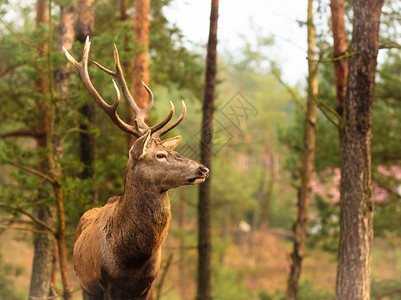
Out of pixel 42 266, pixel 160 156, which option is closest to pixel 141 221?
pixel 160 156

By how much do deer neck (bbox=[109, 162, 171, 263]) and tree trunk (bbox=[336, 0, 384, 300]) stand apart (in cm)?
318

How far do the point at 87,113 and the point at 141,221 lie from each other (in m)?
5.02

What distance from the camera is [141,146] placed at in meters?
4.00

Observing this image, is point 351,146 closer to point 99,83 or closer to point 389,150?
point 99,83

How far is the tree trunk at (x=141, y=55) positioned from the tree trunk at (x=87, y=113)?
2.64 feet

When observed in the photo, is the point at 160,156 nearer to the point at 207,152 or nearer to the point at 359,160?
the point at 359,160

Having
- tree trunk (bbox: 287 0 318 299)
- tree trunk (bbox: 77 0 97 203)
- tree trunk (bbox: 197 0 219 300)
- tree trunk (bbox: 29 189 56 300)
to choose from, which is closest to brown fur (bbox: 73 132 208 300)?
tree trunk (bbox: 197 0 219 300)

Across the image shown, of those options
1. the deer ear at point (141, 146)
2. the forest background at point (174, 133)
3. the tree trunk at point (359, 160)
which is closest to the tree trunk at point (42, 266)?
the forest background at point (174, 133)

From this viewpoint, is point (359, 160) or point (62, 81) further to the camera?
point (62, 81)

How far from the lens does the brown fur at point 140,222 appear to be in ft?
13.1

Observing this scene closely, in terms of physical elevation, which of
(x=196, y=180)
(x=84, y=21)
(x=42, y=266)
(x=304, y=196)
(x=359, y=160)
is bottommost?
(x=42, y=266)

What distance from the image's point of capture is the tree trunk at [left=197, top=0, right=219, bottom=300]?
8454mm

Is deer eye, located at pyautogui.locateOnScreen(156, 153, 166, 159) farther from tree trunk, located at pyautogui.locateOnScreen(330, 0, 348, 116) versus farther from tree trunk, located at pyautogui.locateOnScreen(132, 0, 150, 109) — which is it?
tree trunk, located at pyautogui.locateOnScreen(330, 0, 348, 116)

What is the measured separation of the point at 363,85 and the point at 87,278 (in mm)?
4073
